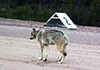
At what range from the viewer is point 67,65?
11898 millimetres

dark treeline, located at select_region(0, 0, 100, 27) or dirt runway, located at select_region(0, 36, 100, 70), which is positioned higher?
dirt runway, located at select_region(0, 36, 100, 70)

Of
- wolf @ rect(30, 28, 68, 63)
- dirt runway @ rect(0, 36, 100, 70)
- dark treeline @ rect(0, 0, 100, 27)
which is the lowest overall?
dark treeline @ rect(0, 0, 100, 27)

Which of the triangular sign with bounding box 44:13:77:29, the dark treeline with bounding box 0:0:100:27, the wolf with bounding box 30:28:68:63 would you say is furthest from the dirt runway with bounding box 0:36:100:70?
the dark treeline with bounding box 0:0:100:27

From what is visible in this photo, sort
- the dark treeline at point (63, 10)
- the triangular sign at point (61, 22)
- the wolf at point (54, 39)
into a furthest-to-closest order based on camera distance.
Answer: the dark treeline at point (63, 10)
the triangular sign at point (61, 22)
the wolf at point (54, 39)

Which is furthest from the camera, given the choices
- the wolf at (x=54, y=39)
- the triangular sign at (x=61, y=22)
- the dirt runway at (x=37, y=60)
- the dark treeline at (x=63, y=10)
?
the dark treeline at (x=63, y=10)

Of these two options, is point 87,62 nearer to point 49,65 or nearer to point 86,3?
point 49,65

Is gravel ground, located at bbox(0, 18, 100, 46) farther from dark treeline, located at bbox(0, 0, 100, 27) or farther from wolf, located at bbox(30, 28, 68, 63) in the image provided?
dark treeline, located at bbox(0, 0, 100, 27)

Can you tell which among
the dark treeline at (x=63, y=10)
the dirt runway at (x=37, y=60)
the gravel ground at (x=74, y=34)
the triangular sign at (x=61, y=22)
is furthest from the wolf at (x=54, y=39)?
the dark treeline at (x=63, y=10)

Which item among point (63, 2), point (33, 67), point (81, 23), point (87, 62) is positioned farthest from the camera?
point (63, 2)

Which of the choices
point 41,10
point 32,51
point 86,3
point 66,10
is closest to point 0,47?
point 32,51

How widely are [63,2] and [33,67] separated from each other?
136 feet

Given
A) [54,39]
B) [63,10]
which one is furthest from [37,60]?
[63,10]

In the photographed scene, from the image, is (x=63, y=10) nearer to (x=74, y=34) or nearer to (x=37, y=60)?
(x=74, y=34)

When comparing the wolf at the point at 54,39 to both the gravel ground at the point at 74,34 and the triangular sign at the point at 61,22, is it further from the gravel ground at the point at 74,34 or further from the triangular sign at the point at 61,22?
the triangular sign at the point at 61,22
